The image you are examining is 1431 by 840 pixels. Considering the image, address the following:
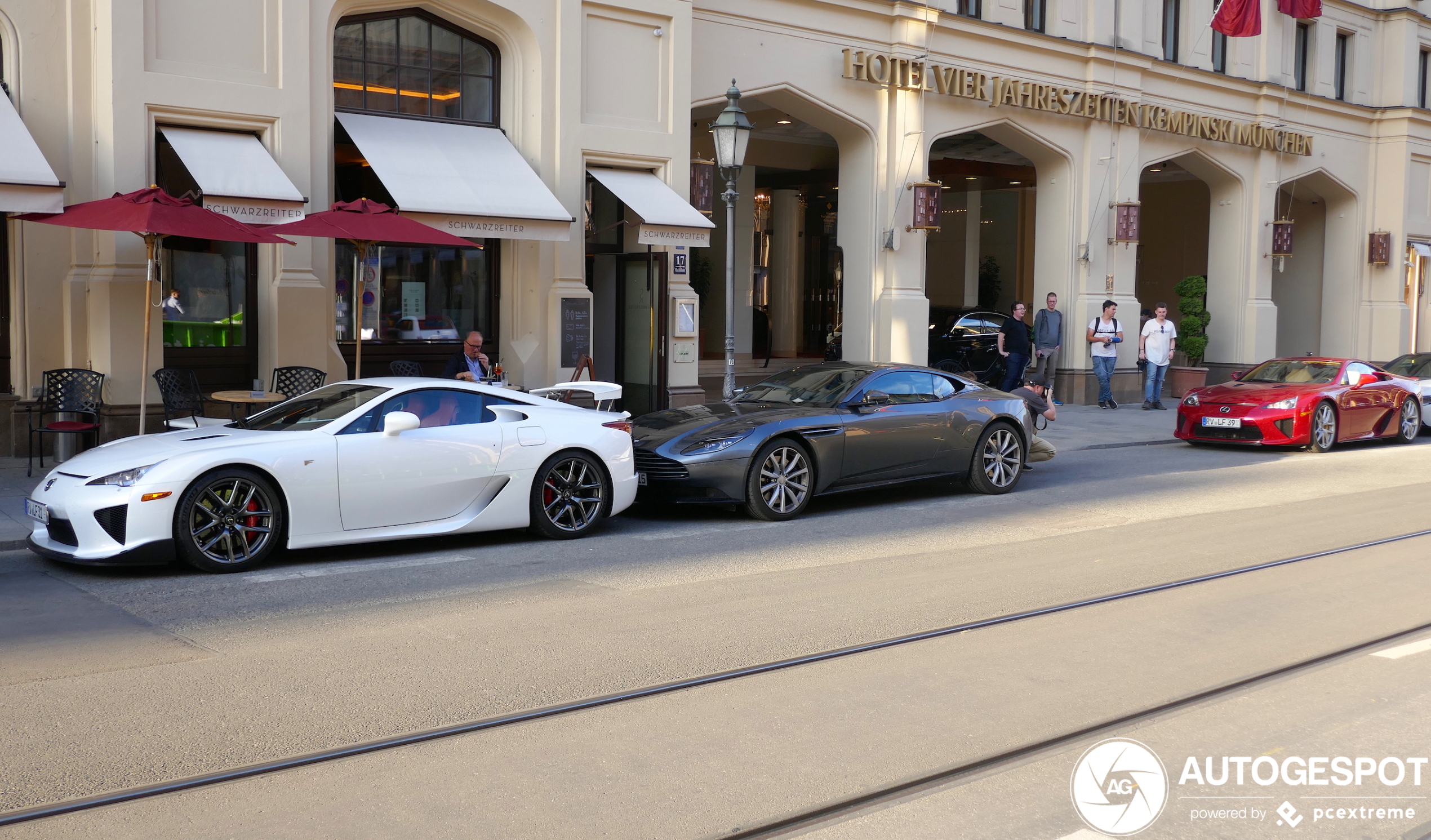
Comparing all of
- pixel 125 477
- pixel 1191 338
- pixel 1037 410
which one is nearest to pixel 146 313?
pixel 125 477

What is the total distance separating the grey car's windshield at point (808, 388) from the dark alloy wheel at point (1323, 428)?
8.11 m

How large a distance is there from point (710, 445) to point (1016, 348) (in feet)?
40.7

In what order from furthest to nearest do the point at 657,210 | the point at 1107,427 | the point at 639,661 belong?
the point at 1107,427 → the point at 657,210 → the point at 639,661

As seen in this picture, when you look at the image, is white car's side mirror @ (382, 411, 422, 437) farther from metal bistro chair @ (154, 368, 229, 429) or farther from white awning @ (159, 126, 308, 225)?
white awning @ (159, 126, 308, 225)

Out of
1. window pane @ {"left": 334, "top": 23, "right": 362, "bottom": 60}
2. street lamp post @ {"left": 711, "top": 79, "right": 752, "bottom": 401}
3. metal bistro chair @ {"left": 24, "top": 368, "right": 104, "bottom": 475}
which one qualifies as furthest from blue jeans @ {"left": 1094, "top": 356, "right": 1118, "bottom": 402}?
metal bistro chair @ {"left": 24, "top": 368, "right": 104, "bottom": 475}

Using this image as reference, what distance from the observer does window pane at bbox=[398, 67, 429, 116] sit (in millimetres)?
15531

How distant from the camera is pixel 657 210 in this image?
51.8 ft

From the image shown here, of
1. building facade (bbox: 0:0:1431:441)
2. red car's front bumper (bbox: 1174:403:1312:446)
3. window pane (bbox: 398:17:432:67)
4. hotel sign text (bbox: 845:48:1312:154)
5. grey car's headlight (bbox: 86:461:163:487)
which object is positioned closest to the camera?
grey car's headlight (bbox: 86:461:163:487)

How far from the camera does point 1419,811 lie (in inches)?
168

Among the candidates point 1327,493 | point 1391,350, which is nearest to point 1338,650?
point 1327,493

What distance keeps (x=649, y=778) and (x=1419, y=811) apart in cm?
272

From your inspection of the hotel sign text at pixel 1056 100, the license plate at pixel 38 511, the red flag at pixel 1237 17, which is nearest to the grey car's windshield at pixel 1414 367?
the hotel sign text at pixel 1056 100

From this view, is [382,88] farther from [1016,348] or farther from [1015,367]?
[1015,367]

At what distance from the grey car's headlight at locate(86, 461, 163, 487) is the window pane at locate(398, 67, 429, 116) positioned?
29.0 feet
